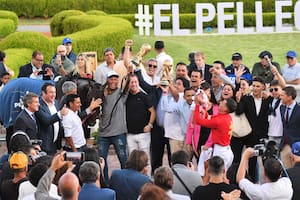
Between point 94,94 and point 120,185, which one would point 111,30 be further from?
point 120,185

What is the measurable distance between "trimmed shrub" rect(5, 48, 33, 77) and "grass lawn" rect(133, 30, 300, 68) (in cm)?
473

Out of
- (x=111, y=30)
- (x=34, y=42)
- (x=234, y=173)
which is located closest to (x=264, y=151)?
(x=234, y=173)

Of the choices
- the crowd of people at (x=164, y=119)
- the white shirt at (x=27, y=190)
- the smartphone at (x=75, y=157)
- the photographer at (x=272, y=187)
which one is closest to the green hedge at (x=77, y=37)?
the crowd of people at (x=164, y=119)

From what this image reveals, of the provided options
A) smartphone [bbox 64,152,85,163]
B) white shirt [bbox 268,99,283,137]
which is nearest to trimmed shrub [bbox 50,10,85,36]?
white shirt [bbox 268,99,283,137]

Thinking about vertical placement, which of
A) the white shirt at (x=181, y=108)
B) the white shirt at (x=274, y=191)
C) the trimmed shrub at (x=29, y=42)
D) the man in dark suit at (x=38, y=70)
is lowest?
the white shirt at (x=274, y=191)

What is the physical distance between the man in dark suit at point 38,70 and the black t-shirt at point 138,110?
2264 millimetres

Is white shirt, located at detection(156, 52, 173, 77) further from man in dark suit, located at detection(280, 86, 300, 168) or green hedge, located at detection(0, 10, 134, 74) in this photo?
green hedge, located at detection(0, 10, 134, 74)

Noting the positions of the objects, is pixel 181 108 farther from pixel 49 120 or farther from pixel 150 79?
pixel 49 120

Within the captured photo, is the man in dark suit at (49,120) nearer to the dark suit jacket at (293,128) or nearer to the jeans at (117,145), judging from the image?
the jeans at (117,145)

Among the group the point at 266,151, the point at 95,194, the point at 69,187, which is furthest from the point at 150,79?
the point at 69,187

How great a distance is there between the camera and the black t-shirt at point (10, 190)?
8289mm

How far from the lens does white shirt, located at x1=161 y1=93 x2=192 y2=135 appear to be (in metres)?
11.6

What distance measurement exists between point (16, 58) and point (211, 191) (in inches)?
438

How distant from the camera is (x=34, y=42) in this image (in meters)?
20.0
